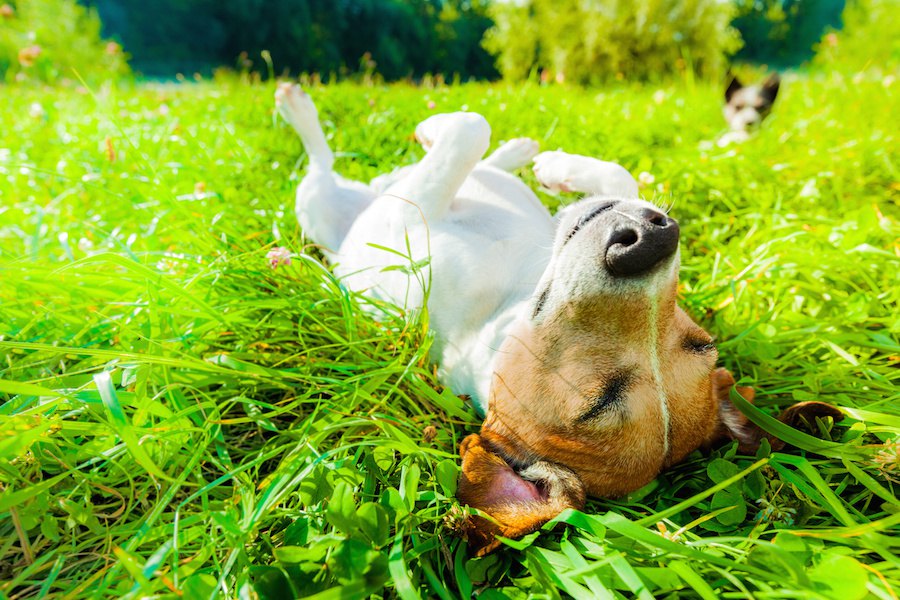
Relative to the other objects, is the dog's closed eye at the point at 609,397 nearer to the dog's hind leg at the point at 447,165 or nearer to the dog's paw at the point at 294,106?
the dog's hind leg at the point at 447,165

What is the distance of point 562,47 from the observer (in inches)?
513

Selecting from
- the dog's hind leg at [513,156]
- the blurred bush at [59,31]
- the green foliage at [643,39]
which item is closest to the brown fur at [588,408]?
the dog's hind leg at [513,156]

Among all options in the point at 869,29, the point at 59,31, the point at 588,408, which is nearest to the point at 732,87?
the point at 588,408

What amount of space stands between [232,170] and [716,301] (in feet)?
9.91

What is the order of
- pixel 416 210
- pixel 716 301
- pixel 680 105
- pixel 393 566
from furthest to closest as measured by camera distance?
pixel 680 105
pixel 716 301
pixel 416 210
pixel 393 566

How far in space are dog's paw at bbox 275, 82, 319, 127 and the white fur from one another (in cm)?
103

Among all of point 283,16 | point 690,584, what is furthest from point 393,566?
point 283,16

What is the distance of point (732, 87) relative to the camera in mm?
6488

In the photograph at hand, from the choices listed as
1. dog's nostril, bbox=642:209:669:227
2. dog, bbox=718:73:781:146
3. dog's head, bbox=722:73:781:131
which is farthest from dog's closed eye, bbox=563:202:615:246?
dog's head, bbox=722:73:781:131

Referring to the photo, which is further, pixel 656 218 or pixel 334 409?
pixel 334 409

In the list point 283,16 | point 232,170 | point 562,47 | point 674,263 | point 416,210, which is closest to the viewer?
point 674,263

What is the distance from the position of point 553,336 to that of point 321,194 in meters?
1.67

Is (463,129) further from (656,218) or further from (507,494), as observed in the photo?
(507,494)

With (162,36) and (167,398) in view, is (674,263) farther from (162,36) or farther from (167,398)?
(162,36)
